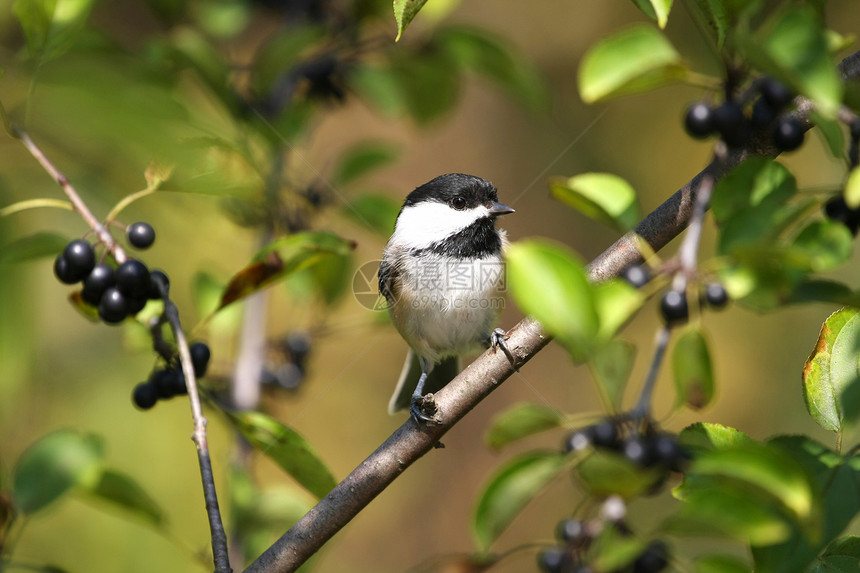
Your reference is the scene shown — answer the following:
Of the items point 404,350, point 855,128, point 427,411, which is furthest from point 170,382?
point 404,350

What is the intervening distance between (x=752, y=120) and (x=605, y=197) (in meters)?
0.26

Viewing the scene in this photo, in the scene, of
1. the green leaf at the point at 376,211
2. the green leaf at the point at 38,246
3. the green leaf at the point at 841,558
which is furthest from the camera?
the green leaf at the point at 376,211

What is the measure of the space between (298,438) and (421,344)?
1.05m

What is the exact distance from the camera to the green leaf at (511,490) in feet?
2.71

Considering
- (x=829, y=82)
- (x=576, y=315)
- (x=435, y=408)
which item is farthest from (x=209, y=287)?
(x=829, y=82)

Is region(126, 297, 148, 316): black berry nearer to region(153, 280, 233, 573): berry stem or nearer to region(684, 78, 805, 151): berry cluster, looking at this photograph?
region(153, 280, 233, 573): berry stem

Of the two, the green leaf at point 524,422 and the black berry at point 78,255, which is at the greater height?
the black berry at point 78,255

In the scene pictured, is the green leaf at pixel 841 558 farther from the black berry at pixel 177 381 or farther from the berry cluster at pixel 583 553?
the black berry at pixel 177 381

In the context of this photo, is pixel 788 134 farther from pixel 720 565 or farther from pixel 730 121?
pixel 720 565

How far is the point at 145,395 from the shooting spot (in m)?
1.58

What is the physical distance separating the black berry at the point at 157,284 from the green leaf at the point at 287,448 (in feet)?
0.93

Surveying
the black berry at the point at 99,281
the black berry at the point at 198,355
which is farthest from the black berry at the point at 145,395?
the black berry at the point at 99,281

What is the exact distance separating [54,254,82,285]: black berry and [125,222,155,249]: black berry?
0.13 meters

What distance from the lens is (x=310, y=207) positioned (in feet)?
7.83
